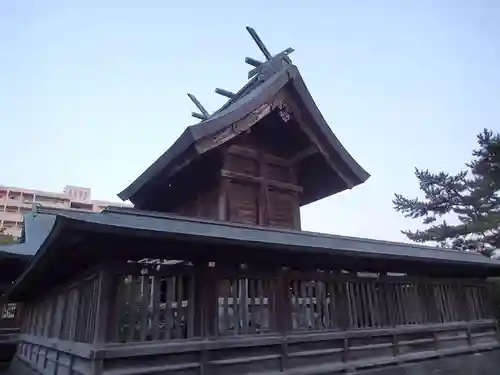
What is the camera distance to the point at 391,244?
8.20 m

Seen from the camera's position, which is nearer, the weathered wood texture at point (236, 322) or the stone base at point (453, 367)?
the weathered wood texture at point (236, 322)

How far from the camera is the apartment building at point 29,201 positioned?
58750mm

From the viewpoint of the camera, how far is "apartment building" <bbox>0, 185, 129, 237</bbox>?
58750 millimetres

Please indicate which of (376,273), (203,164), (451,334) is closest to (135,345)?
(203,164)

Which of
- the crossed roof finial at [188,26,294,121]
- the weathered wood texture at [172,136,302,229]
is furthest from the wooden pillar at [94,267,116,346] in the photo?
the crossed roof finial at [188,26,294,121]

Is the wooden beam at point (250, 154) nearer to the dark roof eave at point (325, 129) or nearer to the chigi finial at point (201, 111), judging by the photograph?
the dark roof eave at point (325, 129)

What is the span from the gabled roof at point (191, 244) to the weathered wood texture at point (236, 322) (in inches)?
10.9

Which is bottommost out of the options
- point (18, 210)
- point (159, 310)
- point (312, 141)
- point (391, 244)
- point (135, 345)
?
point (135, 345)

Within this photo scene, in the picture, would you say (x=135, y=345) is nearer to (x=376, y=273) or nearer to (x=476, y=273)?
(x=376, y=273)

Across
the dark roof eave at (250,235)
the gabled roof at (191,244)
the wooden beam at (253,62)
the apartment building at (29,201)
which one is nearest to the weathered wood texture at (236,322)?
the gabled roof at (191,244)

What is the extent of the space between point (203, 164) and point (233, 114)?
128cm

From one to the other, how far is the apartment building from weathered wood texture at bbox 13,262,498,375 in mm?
53895

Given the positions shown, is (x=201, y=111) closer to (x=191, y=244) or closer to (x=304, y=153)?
(x=304, y=153)

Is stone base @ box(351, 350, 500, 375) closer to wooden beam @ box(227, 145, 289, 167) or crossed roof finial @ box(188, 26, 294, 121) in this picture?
wooden beam @ box(227, 145, 289, 167)
